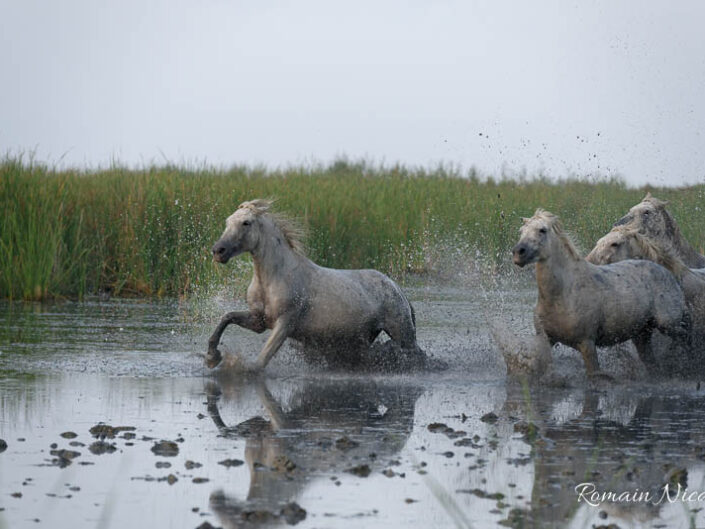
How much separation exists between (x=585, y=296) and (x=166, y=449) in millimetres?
4326

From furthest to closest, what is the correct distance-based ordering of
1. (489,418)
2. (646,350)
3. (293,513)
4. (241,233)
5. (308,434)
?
(646,350) → (241,233) → (489,418) → (308,434) → (293,513)

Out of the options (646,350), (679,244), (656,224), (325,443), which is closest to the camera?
(325,443)

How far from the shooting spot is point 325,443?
21.7ft

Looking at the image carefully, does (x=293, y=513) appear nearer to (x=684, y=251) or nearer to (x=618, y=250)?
(x=618, y=250)

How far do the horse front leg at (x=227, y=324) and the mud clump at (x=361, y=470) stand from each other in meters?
3.69

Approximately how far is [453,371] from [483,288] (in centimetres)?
844

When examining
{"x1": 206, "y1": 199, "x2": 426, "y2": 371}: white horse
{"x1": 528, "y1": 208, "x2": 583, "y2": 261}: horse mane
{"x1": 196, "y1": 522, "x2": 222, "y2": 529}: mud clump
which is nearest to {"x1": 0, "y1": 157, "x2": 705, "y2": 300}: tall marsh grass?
{"x1": 206, "y1": 199, "x2": 426, "y2": 371}: white horse

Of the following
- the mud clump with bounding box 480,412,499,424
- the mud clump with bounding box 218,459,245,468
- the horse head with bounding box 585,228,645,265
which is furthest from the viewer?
the horse head with bounding box 585,228,645,265

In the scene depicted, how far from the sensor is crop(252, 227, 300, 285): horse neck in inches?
389

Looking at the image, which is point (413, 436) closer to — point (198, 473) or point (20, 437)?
point (198, 473)

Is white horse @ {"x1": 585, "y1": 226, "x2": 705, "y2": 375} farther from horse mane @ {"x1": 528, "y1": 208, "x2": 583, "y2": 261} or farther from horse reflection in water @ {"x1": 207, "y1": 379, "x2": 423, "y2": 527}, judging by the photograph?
horse reflection in water @ {"x1": 207, "y1": 379, "x2": 423, "y2": 527}

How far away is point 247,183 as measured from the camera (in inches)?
838

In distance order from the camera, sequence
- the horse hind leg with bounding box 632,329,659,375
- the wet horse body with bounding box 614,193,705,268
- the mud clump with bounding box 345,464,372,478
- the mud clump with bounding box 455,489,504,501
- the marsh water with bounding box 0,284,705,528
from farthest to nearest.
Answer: the wet horse body with bounding box 614,193,705,268, the horse hind leg with bounding box 632,329,659,375, the mud clump with bounding box 345,464,372,478, the mud clump with bounding box 455,489,504,501, the marsh water with bounding box 0,284,705,528

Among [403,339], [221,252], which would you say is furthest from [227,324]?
[403,339]
